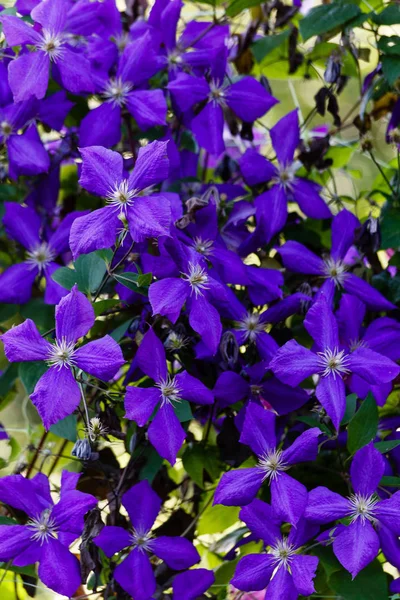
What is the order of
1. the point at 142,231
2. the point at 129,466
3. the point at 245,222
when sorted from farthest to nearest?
the point at 245,222 < the point at 129,466 < the point at 142,231

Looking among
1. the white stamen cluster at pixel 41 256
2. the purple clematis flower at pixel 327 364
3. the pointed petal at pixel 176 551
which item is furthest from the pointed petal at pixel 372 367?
the white stamen cluster at pixel 41 256

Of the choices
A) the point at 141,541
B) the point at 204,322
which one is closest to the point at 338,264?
the point at 204,322

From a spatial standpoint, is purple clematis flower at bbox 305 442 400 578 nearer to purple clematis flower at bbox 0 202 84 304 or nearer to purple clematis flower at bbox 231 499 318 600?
purple clematis flower at bbox 231 499 318 600

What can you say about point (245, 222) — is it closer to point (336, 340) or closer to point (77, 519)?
point (336, 340)

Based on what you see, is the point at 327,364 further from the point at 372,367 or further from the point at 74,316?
the point at 74,316

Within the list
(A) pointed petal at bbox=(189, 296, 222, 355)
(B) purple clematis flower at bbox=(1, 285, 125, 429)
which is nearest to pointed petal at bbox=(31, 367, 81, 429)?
(B) purple clematis flower at bbox=(1, 285, 125, 429)

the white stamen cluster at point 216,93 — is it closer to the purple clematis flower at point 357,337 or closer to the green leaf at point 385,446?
the purple clematis flower at point 357,337

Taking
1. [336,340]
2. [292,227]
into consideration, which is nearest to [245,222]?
[292,227]
